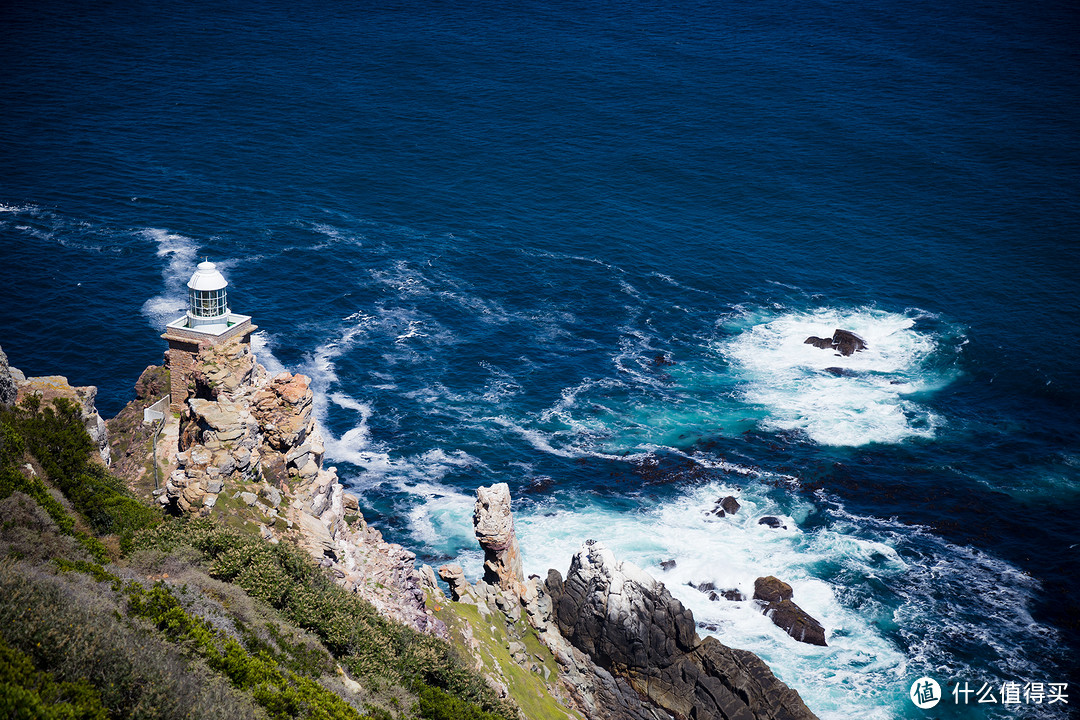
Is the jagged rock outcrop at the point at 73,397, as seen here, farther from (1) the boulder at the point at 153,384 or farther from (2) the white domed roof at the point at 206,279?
(1) the boulder at the point at 153,384

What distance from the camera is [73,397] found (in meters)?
44.2

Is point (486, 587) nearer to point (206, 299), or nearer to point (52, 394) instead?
point (52, 394)

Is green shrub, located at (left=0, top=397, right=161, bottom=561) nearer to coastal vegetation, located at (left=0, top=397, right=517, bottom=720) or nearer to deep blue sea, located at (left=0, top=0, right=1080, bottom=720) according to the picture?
coastal vegetation, located at (left=0, top=397, right=517, bottom=720)

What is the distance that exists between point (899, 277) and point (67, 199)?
109975mm

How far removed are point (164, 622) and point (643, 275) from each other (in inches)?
3596

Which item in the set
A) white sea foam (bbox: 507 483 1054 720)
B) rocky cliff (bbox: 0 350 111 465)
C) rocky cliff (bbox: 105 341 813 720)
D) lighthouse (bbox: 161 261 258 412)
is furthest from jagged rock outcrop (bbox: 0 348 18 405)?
white sea foam (bbox: 507 483 1054 720)

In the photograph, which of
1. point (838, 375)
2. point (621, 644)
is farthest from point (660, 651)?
point (838, 375)

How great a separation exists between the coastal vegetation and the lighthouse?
58.4 ft

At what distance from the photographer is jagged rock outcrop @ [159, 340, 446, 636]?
41.4 meters

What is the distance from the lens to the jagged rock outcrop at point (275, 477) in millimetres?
41406

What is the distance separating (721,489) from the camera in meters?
79.4

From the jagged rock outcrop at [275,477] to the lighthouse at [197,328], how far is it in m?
7.31

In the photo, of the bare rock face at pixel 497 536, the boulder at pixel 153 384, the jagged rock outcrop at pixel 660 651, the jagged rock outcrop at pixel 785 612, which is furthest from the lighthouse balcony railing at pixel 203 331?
the jagged rock outcrop at pixel 785 612

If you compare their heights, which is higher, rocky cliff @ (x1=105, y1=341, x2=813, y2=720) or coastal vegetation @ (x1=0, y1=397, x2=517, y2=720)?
coastal vegetation @ (x1=0, y1=397, x2=517, y2=720)
